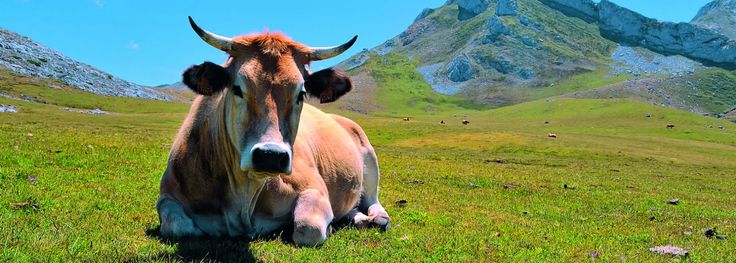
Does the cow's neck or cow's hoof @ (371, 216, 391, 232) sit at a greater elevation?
the cow's neck

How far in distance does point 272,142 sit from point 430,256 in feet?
10.6

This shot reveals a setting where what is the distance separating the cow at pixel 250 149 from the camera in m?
6.47

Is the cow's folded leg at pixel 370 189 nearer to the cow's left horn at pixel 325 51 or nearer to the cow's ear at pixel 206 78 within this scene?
the cow's left horn at pixel 325 51

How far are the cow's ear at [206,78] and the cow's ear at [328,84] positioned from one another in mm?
1095

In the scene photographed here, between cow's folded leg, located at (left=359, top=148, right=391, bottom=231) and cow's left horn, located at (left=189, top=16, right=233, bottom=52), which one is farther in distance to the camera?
cow's folded leg, located at (left=359, top=148, right=391, bottom=231)

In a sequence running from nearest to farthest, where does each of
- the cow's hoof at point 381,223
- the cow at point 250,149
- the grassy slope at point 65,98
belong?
the cow at point 250,149 < the cow's hoof at point 381,223 < the grassy slope at point 65,98

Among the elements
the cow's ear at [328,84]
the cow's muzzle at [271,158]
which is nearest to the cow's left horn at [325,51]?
the cow's ear at [328,84]

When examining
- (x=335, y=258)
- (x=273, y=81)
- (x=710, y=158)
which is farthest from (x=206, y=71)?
(x=710, y=158)

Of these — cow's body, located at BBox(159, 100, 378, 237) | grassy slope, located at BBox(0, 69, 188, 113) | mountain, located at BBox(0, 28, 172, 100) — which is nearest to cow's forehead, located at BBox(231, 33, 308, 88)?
cow's body, located at BBox(159, 100, 378, 237)

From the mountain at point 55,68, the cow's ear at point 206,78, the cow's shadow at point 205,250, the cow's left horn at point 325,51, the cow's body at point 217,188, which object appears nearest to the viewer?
the cow's shadow at point 205,250

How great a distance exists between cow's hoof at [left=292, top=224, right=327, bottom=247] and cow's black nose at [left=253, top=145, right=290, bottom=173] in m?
2.07

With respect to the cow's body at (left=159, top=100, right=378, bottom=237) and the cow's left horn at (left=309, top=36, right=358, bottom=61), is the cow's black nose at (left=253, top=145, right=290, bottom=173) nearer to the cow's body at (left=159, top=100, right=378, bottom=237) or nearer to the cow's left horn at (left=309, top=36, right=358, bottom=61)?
the cow's body at (left=159, top=100, right=378, bottom=237)

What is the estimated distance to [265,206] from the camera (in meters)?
8.11

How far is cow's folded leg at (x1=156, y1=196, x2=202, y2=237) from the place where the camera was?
744 centimetres
